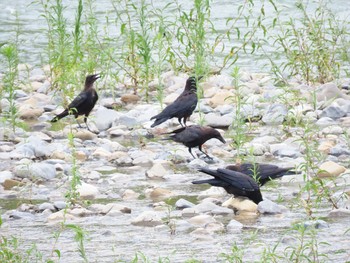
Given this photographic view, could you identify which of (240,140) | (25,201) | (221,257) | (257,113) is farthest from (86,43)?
(221,257)

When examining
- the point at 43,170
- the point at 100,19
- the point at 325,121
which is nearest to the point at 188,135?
the point at 43,170

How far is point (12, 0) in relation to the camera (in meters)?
21.3

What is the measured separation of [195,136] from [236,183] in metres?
2.13

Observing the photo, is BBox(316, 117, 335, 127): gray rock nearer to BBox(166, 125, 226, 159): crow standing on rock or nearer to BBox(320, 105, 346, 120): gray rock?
BBox(320, 105, 346, 120): gray rock

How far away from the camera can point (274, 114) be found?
1209 cm

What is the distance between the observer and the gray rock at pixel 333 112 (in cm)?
1202

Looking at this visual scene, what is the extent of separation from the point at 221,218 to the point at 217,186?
74cm

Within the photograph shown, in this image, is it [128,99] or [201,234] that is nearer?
[201,234]

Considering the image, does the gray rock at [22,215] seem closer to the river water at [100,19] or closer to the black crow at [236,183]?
the black crow at [236,183]

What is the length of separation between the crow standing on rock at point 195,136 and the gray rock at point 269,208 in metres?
2.29

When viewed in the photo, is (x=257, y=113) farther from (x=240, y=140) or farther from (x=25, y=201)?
(x=25, y=201)

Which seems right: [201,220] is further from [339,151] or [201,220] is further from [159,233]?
[339,151]

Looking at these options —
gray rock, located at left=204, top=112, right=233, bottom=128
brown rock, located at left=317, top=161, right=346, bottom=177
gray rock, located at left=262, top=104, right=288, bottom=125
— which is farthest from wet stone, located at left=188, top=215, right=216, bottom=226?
gray rock, located at left=262, top=104, right=288, bottom=125

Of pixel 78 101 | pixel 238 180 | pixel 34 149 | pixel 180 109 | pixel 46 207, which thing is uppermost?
pixel 78 101
